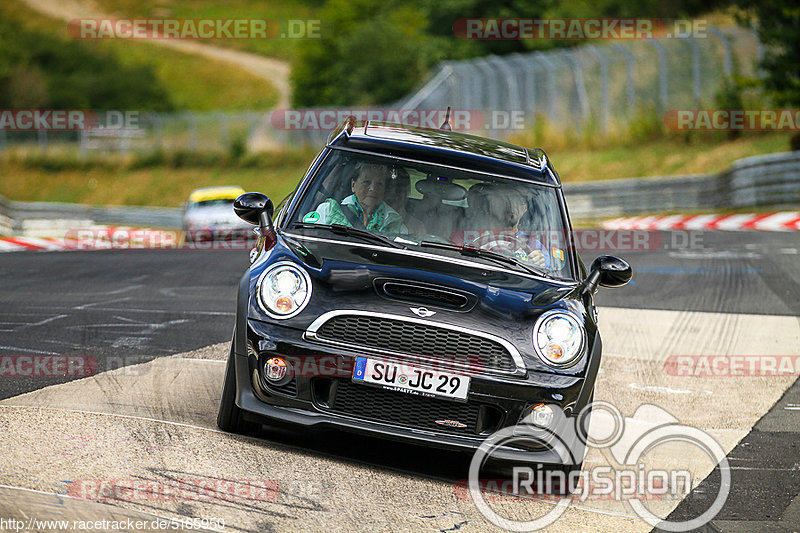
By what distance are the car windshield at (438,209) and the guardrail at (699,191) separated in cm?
1804

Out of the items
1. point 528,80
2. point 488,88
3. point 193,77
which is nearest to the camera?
point 528,80

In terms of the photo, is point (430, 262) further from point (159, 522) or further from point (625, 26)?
point (625, 26)

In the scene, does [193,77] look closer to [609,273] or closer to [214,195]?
[214,195]

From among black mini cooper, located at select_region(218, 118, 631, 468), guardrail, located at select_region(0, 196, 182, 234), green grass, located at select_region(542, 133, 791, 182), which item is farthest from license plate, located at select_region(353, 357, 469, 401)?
green grass, located at select_region(542, 133, 791, 182)

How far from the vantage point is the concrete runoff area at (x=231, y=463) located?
4512mm

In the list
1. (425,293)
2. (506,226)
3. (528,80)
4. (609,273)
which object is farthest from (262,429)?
(528,80)

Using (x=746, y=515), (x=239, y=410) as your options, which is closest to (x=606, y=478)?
(x=746, y=515)

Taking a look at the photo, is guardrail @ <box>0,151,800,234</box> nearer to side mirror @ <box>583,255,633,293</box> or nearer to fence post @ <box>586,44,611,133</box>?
fence post @ <box>586,44,611,133</box>

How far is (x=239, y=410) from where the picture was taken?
5.68m

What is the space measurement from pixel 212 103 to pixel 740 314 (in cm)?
8760

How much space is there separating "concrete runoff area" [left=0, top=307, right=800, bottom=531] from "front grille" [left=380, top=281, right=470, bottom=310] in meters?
0.87

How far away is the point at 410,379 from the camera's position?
207 inches

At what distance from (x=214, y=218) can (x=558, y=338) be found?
66.9 ft

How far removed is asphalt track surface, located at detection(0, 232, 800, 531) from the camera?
4.74 m
